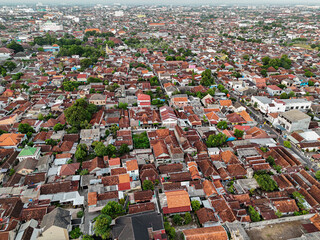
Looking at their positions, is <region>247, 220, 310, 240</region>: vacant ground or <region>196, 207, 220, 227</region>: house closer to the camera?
<region>247, 220, 310, 240</region>: vacant ground

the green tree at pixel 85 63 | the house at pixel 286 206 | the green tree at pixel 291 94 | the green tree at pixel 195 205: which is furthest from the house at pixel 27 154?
the green tree at pixel 291 94

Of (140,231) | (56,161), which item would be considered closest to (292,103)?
(140,231)

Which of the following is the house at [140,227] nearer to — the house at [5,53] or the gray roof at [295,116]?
the gray roof at [295,116]

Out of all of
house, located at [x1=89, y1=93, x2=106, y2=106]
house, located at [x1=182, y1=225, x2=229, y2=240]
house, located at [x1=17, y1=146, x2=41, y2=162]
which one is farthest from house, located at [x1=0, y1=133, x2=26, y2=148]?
house, located at [x1=182, y1=225, x2=229, y2=240]

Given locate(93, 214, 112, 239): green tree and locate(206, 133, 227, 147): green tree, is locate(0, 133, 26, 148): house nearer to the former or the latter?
locate(93, 214, 112, 239): green tree

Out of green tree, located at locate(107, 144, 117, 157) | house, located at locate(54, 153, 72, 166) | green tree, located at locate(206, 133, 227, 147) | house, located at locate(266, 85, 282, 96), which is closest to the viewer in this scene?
house, located at locate(54, 153, 72, 166)
